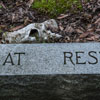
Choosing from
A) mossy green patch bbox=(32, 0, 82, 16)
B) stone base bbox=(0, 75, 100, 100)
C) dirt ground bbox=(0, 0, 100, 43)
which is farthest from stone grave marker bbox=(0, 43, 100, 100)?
mossy green patch bbox=(32, 0, 82, 16)

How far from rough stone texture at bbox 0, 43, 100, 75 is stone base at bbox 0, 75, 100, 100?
67 millimetres

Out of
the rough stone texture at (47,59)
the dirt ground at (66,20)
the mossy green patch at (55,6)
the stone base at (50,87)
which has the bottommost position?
the stone base at (50,87)

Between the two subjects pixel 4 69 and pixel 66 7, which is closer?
pixel 4 69

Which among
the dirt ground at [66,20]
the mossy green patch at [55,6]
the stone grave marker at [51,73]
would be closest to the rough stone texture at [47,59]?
the stone grave marker at [51,73]

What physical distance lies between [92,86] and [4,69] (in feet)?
3.38

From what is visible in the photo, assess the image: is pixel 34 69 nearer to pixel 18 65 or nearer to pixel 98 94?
pixel 18 65

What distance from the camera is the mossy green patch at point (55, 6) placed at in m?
3.71

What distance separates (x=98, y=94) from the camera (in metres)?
2.41

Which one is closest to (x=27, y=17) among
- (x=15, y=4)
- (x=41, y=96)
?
(x=15, y=4)

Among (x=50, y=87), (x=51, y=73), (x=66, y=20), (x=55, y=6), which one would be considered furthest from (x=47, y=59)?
(x=55, y=6)

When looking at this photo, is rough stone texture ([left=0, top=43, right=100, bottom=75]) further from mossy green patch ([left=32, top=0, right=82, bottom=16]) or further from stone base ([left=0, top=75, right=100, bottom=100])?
mossy green patch ([left=32, top=0, right=82, bottom=16])

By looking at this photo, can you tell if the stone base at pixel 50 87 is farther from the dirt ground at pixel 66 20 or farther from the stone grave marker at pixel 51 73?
the dirt ground at pixel 66 20

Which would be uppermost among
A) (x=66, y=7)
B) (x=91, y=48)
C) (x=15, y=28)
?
(x=66, y=7)

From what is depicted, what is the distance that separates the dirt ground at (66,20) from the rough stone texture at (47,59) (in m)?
0.53
